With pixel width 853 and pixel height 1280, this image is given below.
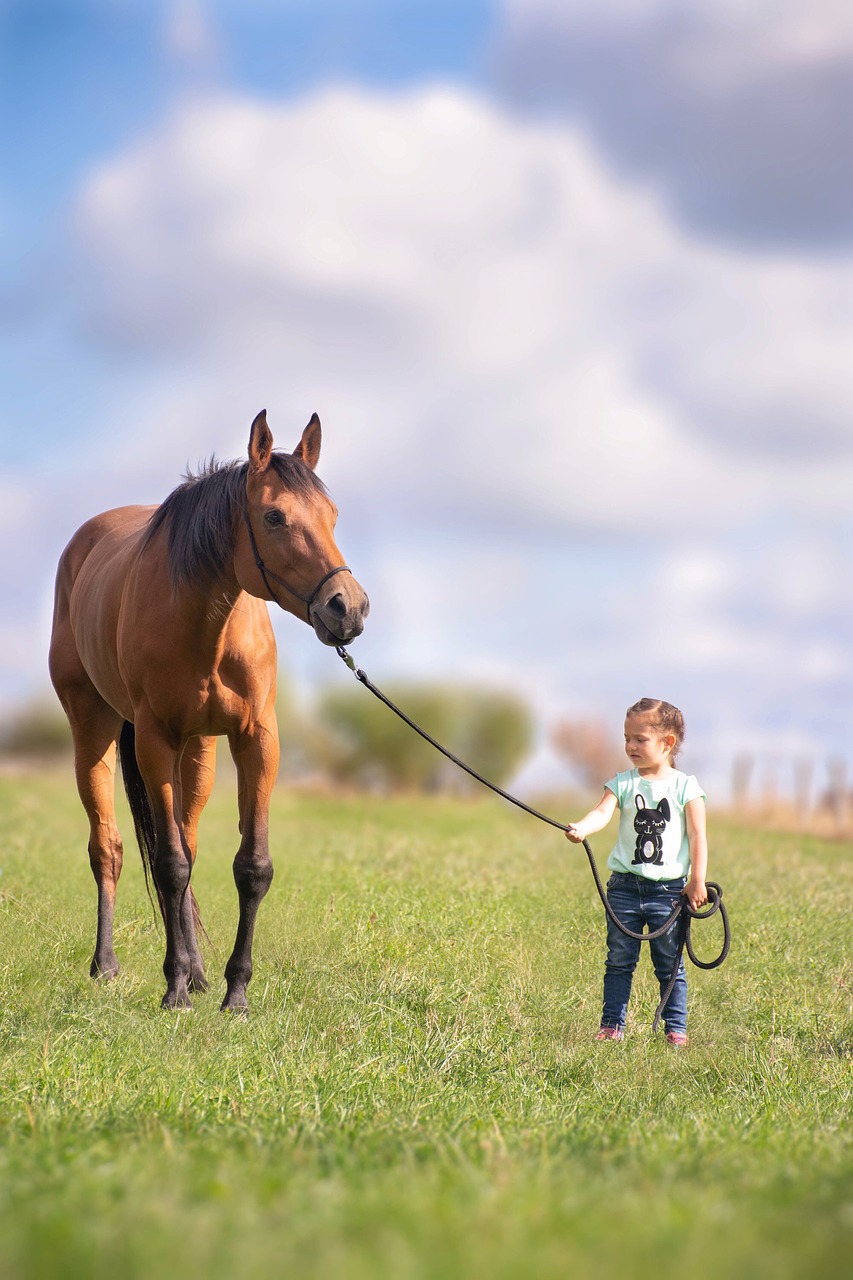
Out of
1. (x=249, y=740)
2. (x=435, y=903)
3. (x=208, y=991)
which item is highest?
(x=249, y=740)

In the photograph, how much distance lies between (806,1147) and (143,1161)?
191cm

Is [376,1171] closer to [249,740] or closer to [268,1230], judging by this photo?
[268,1230]

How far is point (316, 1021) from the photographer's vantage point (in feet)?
19.3

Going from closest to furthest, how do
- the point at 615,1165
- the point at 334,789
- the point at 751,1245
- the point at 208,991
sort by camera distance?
the point at 751,1245 < the point at 615,1165 < the point at 208,991 < the point at 334,789

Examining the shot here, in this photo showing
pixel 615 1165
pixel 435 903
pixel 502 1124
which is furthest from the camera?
pixel 435 903

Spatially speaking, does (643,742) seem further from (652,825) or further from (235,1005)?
(235,1005)

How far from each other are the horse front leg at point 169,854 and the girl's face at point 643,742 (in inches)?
93.7

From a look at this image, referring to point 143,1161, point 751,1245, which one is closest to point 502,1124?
point 143,1161

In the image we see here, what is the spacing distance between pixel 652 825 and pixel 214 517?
2.68 metres

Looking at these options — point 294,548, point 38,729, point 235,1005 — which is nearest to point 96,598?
point 294,548

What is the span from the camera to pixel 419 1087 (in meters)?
4.73

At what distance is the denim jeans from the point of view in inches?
235

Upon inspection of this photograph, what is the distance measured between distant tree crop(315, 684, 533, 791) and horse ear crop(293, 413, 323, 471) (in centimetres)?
2157

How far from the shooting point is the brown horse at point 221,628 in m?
5.72
